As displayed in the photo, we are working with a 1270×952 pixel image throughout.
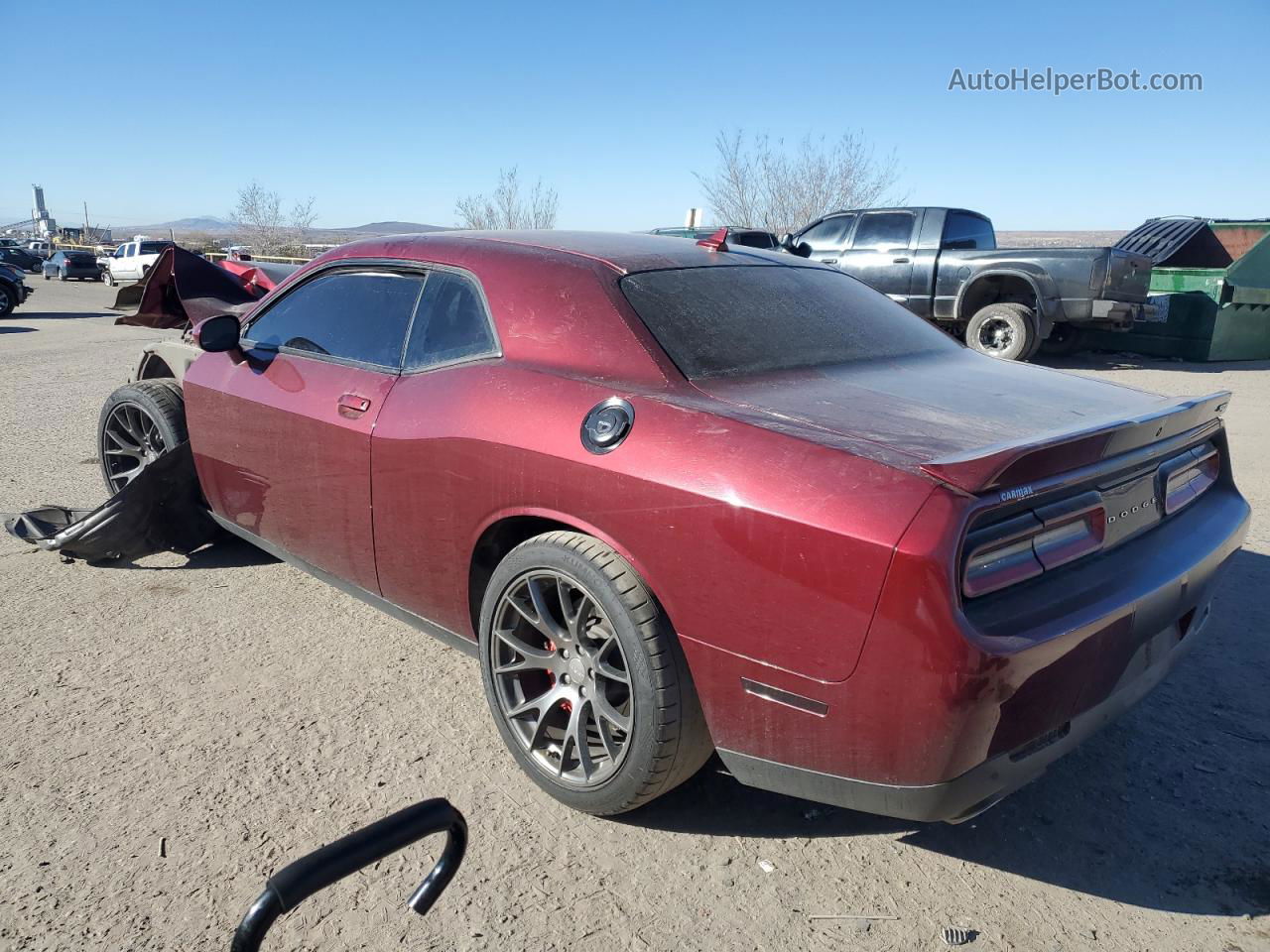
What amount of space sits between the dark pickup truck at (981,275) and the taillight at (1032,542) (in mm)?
9313

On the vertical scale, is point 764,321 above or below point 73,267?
above

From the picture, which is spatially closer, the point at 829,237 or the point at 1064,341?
the point at 1064,341

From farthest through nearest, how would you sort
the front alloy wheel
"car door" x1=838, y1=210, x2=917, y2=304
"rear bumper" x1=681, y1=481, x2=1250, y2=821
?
"car door" x1=838, y1=210, x2=917, y2=304 < the front alloy wheel < "rear bumper" x1=681, y1=481, x2=1250, y2=821

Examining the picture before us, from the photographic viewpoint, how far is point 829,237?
1320 centimetres

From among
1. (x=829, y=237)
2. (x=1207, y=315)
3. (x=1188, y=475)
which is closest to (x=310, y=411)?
(x=1188, y=475)

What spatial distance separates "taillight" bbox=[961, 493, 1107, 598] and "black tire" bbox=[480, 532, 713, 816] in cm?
76

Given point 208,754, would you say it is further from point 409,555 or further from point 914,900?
point 914,900

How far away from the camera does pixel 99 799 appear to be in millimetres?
2684

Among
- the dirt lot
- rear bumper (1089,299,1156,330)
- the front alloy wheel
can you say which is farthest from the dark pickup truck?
the front alloy wheel

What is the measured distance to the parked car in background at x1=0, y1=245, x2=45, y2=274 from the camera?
4138 cm

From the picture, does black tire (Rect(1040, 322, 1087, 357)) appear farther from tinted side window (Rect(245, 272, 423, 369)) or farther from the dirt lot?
tinted side window (Rect(245, 272, 423, 369))

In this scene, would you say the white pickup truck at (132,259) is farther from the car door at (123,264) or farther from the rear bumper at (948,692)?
the rear bumper at (948,692)

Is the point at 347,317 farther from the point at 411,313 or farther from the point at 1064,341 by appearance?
the point at 1064,341

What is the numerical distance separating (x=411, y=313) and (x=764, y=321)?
1.23m
